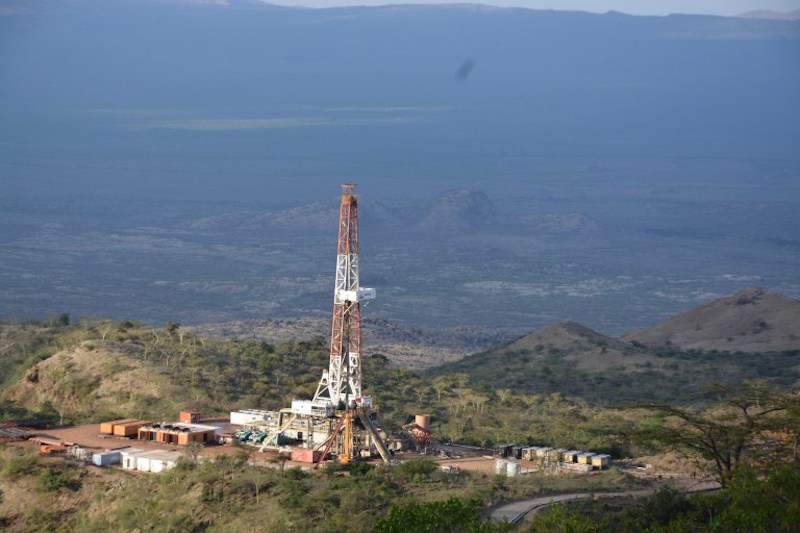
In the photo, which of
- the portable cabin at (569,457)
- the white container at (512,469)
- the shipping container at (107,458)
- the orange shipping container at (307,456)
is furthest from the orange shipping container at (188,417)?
the portable cabin at (569,457)

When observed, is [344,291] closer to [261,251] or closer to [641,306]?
[641,306]

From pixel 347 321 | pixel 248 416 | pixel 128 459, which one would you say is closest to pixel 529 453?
pixel 347 321

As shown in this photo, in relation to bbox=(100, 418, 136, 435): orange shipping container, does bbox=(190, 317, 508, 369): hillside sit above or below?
above

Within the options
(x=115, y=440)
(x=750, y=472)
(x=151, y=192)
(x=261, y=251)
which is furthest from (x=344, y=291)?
(x=151, y=192)

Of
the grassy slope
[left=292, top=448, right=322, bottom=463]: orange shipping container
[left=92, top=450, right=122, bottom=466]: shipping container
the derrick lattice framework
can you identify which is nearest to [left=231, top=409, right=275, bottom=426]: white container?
the derrick lattice framework

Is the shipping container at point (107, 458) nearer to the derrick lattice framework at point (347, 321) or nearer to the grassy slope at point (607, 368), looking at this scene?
the derrick lattice framework at point (347, 321)

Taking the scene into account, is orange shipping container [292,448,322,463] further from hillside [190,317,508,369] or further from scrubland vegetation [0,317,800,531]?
hillside [190,317,508,369]
